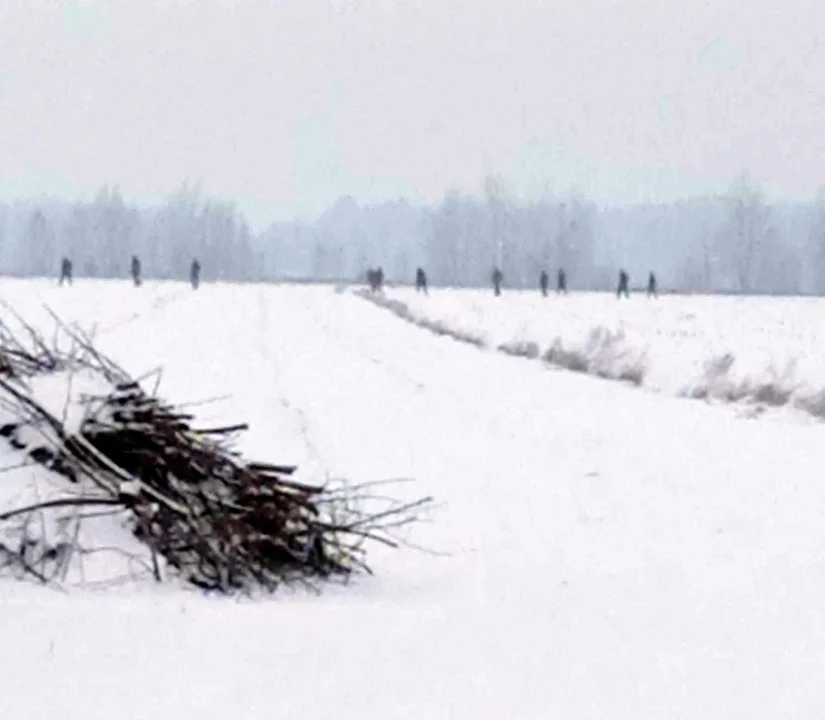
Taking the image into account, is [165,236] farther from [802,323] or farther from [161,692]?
[161,692]

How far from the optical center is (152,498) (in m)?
7.86

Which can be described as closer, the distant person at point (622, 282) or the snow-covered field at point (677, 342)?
the snow-covered field at point (677, 342)

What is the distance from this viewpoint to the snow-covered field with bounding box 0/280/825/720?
5.80 metres

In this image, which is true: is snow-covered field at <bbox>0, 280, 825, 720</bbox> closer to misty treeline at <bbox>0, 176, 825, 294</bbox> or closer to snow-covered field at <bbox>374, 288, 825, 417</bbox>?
snow-covered field at <bbox>374, 288, 825, 417</bbox>

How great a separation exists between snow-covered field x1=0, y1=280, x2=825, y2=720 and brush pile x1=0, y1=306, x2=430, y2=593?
10.4 inches

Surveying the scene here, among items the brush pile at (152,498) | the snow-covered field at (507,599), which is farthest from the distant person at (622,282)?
the brush pile at (152,498)

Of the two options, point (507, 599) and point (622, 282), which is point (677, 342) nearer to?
point (507, 599)

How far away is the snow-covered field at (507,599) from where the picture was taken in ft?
19.0

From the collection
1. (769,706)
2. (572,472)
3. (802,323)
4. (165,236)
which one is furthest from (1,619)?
(165,236)

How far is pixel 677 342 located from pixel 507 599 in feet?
84.8

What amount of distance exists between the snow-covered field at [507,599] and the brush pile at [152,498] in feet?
0.87

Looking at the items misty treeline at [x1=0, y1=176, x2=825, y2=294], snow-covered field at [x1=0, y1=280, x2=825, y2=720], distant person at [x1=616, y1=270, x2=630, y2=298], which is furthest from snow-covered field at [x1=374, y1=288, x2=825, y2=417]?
misty treeline at [x1=0, y1=176, x2=825, y2=294]

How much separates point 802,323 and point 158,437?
43.7 meters

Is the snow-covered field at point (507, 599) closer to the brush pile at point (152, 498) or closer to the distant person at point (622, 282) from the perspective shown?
the brush pile at point (152, 498)
